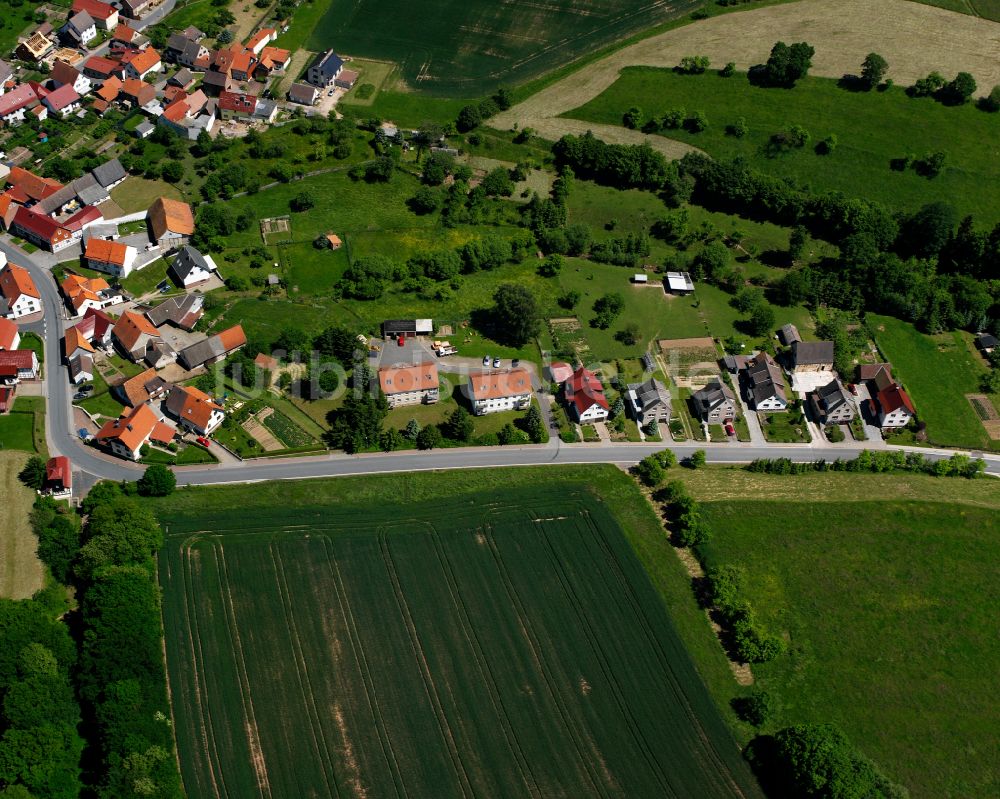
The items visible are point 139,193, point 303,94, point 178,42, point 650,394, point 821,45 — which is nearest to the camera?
point 650,394

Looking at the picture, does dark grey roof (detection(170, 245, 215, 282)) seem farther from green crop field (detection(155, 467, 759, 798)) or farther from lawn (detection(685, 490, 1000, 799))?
lawn (detection(685, 490, 1000, 799))

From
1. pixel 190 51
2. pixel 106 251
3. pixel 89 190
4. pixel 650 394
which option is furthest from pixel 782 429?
pixel 190 51

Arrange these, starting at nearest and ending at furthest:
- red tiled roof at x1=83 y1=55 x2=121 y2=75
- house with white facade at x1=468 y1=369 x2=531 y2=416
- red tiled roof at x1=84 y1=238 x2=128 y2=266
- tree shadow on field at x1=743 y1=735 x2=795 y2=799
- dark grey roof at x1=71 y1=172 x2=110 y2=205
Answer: tree shadow on field at x1=743 y1=735 x2=795 y2=799 → house with white facade at x1=468 y1=369 x2=531 y2=416 → red tiled roof at x1=84 y1=238 x2=128 y2=266 → dark grey roof at x1=71 y1=172 x2=110 y2=205 → red tiled roof at x1=83 y1=55 x2=121 y2=75

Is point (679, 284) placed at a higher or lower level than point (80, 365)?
higher

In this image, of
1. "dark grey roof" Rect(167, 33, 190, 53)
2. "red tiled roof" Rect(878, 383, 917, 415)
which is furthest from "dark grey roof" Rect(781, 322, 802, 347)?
"dark grey roof" Rect(167, 33, 190, 53)

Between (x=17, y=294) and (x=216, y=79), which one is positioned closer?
(x=17, y=294)

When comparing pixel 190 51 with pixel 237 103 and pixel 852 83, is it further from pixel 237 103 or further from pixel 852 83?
pixel 852 83

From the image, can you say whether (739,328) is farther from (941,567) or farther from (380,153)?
(380,153)
